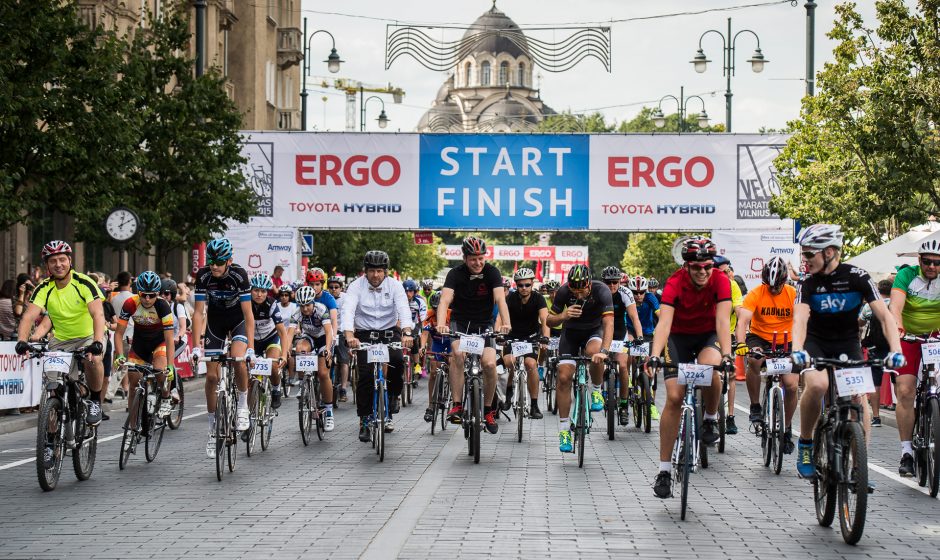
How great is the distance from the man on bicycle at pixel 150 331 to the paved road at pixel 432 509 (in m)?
0.80

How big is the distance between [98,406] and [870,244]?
24.5m

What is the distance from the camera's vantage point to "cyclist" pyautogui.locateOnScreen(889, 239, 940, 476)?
36.7 ft

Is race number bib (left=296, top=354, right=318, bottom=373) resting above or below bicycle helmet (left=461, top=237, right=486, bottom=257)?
below

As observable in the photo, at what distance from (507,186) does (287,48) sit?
2199cm

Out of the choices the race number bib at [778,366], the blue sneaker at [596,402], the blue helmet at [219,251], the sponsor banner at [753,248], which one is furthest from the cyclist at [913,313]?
the sponsor banner at [753,248]

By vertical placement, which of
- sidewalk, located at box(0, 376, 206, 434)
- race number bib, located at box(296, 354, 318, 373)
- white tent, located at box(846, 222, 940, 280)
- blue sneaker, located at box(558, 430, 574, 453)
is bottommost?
sidewalk, located at box(0, 376, 206, 434)

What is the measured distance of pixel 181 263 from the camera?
4559cm

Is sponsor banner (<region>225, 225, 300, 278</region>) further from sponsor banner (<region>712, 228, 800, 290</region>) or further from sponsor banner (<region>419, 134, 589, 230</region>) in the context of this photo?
sponsor banner (<region>712, 228, 800, 290</region>)

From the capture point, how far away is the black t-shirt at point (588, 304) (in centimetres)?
1366

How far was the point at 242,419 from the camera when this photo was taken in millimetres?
12320

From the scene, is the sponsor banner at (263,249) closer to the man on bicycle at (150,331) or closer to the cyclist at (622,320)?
the cyclist at (622,320)

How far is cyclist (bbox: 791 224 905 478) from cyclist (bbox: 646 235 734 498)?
0.52 m

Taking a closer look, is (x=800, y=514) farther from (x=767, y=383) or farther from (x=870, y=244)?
(x=870, y=244)

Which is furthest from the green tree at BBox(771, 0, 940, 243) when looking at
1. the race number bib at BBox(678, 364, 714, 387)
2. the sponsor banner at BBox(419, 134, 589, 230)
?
the race number bib at BBox(678, 364, 714, 387)
